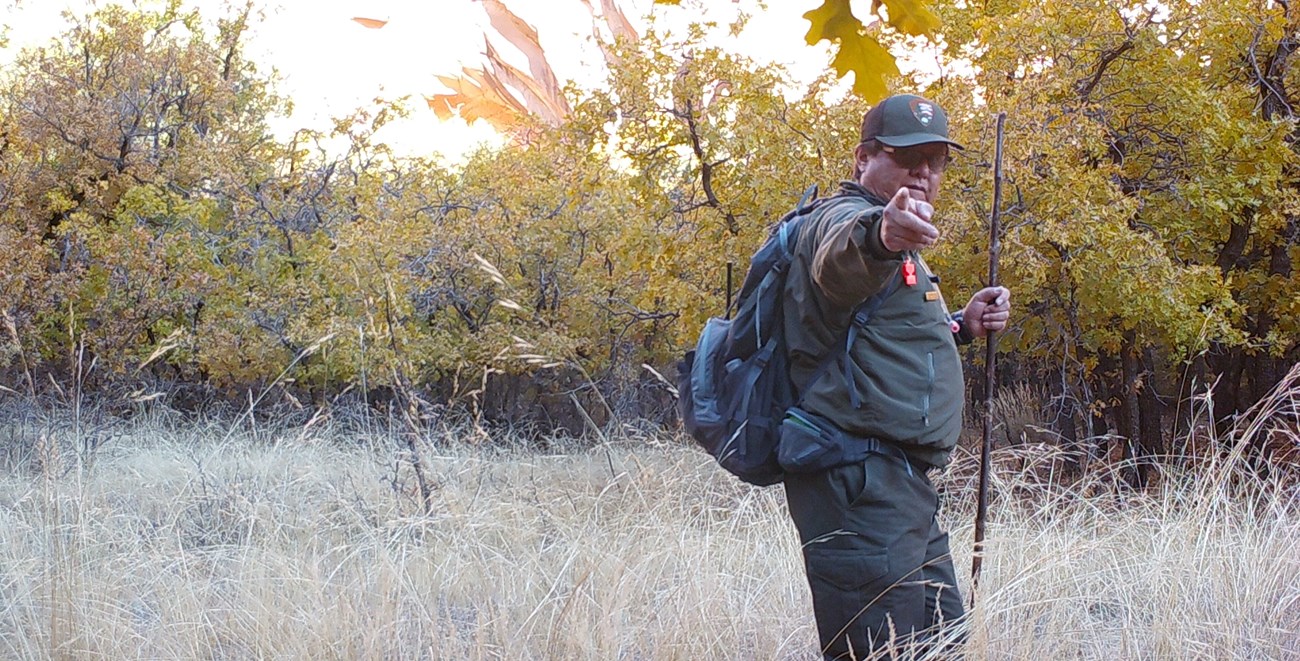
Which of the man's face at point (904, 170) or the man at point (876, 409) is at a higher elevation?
the man's face at point (904, 170)

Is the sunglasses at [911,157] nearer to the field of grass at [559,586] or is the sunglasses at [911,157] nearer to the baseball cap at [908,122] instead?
the baseball cap at [908,122]

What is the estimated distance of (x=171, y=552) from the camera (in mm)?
4195

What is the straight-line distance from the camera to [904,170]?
2.58 m

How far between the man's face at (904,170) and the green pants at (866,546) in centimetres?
54

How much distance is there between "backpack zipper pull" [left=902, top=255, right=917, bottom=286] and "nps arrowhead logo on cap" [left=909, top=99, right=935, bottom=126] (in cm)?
28

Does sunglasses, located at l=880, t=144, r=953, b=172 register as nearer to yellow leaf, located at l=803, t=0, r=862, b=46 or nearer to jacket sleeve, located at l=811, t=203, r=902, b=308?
jacket sleeve, located at l=811, t=203, r=902, b=308

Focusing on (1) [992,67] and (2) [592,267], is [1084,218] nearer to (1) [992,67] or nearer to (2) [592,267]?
(1) [992,67]

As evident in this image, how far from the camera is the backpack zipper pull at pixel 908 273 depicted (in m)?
2.41

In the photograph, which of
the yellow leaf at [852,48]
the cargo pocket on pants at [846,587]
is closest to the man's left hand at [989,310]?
the cargo pocket on pants at [846,587]

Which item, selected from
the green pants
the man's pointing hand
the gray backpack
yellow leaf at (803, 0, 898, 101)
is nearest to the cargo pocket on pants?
the green pants

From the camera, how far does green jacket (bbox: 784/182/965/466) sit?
7.86 feet

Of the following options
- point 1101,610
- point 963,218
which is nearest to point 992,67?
point 963,218

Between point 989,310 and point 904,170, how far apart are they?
38 cm

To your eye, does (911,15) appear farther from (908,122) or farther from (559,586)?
(559,586)
